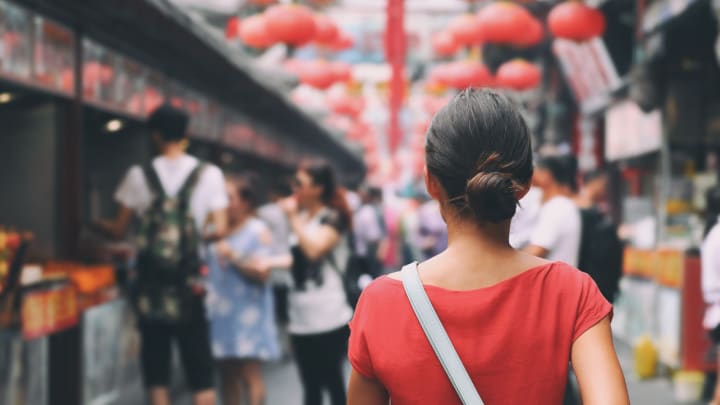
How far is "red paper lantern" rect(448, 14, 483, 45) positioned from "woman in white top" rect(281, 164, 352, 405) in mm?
5061

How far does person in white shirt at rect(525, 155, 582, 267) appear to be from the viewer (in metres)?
5.81

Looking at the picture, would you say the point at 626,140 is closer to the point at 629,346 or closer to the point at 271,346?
the point at 629,346

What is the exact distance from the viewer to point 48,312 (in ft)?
23.9

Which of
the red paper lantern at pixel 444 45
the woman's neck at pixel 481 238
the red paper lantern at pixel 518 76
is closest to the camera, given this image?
the woman's neck at pixel 481 238

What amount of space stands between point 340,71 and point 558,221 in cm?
1006

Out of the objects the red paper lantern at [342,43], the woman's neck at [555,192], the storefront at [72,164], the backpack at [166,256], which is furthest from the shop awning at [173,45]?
the woman's neck at [555,192]

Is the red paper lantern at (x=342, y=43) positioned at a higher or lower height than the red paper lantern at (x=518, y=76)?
higher

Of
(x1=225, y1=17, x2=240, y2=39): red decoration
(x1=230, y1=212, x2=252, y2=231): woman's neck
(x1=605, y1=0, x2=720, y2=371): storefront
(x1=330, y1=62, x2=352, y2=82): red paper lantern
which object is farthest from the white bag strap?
(x1=330, y1=62, x2=352, y2=82): red paper lantern

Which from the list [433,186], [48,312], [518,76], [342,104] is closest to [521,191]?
[433,186]

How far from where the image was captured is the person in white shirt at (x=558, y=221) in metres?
5.81

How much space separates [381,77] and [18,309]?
93.9ft

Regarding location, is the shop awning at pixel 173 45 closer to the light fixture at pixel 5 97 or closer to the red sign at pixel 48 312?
the light fixture at pixel 5 97

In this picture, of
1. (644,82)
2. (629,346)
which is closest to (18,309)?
(644,82)

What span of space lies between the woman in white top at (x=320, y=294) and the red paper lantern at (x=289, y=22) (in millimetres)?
3807
